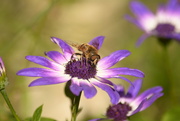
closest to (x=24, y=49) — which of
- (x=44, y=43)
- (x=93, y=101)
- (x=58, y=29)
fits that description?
(x=44, y=43)

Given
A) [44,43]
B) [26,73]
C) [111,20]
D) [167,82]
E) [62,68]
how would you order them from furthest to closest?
[111,20] < [44,43] < [167,82] < [62,68] < [26,73]

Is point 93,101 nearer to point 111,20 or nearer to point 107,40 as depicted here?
point 107,40

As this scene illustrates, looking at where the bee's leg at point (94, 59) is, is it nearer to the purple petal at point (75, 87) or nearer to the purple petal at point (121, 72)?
the purple petal at point (121, 72)

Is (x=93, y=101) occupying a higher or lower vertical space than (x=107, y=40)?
lower

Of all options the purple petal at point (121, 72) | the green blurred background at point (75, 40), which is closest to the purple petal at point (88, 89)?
the purple petal at point (121, 72)

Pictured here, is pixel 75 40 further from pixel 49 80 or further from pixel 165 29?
pixel 49 80

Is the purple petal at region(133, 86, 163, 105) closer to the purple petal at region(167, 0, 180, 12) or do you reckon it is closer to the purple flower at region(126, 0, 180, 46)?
the purple flower at region(126, 0, 180, 46)

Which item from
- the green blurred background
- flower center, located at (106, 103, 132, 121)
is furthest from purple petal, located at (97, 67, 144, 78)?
the green blurred background
